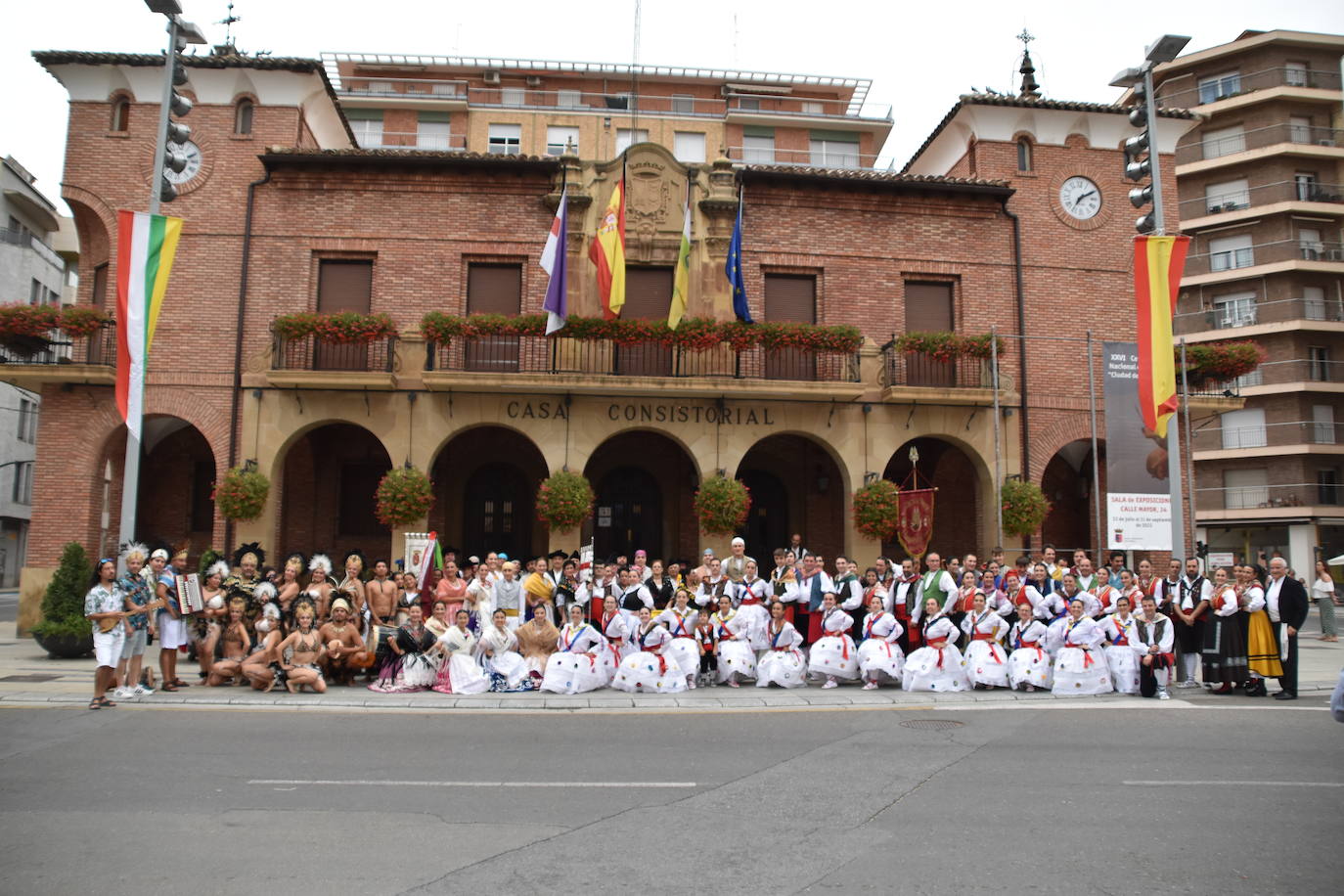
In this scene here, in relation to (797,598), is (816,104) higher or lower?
higher

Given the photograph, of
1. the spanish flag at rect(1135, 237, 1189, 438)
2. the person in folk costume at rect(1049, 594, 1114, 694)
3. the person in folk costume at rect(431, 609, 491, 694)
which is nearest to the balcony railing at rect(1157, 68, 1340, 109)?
the spanish flag at rect(1135, 237, 1189, 438)

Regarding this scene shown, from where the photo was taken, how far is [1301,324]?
129ft

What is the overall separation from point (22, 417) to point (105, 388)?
35347 mm

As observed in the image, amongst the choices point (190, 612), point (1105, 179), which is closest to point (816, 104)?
point (1105, 179)

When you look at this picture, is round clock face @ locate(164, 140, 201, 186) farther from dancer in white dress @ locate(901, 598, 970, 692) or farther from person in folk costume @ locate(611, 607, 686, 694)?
dancer in white dress @ locate(901, 598, 970, 692)

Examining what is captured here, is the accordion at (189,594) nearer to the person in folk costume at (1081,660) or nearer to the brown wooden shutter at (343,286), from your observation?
the brown wooden shutter at (343,286)

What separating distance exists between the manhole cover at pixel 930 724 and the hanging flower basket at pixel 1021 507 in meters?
9.66

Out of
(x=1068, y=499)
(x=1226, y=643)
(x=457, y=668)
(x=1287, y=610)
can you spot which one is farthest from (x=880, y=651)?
(x=1068, y=499)

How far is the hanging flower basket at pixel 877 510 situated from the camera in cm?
1859

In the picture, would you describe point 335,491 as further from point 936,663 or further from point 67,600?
point 936,663

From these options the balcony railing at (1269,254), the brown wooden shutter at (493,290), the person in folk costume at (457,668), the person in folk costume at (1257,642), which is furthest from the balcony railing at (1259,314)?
the person in folk costume at (457,668)

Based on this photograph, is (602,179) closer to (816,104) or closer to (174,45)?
(174,45)

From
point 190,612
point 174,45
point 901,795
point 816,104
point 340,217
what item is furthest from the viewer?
point 816,104

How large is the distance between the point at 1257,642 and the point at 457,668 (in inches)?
410
